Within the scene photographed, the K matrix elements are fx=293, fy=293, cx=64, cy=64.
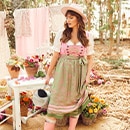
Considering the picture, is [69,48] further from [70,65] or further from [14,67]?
[14,67]

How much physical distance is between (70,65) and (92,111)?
0.88 m

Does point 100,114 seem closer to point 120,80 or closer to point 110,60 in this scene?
point 120,80

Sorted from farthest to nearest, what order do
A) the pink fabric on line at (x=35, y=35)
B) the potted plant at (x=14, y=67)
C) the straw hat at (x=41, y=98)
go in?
the pink fabric on line at (x=35, y=35), the potted plant at (x=14, y=67), the straw hat at (x=41, y=98)

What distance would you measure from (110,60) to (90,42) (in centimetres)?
346

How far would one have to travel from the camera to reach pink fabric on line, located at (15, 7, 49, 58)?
4133 mm

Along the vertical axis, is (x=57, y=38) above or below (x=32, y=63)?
above

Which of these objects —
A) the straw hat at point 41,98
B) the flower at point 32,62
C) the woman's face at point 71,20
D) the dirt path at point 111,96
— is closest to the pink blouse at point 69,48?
the woman's face at point 71,20

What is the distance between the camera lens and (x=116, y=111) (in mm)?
3963

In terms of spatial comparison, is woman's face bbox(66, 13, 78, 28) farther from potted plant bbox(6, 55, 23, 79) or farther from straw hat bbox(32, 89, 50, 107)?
potted plant bbox(6, 55, 23, 79)

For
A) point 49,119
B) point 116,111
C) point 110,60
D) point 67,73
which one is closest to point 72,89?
point 67,73

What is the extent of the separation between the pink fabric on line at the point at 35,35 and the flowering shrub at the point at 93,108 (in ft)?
→ 3.49

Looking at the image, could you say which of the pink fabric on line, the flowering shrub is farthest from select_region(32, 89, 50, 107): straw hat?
the pink fabric on line

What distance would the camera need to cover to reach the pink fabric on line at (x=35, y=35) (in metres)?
4.13

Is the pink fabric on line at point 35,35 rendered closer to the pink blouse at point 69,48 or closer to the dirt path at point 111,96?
the dirt path at point 111,96
